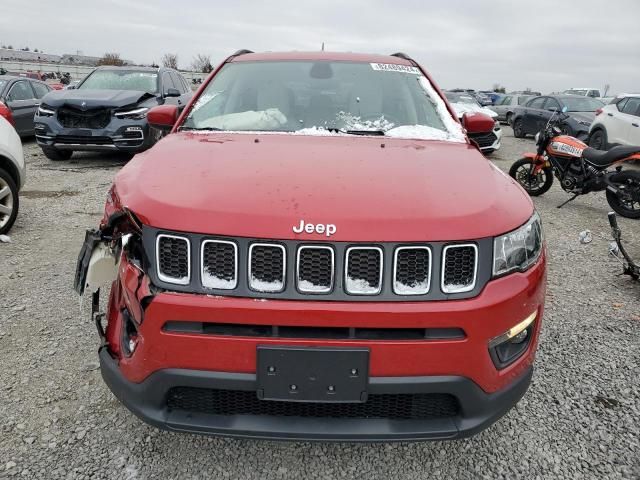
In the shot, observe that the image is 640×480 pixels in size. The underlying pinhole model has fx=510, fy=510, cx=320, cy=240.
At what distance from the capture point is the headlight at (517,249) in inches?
68.7

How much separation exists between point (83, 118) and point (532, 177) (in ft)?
23.2

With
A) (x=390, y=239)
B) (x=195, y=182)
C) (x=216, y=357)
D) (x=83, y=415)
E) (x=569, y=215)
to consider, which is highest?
(x=195, y=182)

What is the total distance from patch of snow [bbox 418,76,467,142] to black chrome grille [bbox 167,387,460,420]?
1.44 m

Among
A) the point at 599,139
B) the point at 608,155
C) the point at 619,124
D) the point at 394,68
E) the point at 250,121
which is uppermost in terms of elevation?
the point at 394,68

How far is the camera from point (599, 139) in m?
11.4

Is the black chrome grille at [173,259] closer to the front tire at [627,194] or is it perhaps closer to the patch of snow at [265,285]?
the patch of snow at [265,285]

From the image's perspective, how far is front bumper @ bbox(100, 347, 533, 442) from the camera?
5.44ft

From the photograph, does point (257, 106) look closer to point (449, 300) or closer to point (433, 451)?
point (449, 300)

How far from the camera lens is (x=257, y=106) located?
2877 millimetres

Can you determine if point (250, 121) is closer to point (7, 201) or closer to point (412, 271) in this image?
point (412, 271)

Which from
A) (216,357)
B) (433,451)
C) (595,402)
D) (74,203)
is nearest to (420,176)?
(216,357)

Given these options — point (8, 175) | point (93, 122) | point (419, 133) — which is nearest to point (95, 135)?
point (93, 122)

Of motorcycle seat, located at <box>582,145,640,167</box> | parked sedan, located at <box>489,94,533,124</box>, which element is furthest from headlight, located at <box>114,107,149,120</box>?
parked sedan, located at <box>489,94,533,124</box>

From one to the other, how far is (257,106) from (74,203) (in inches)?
164
